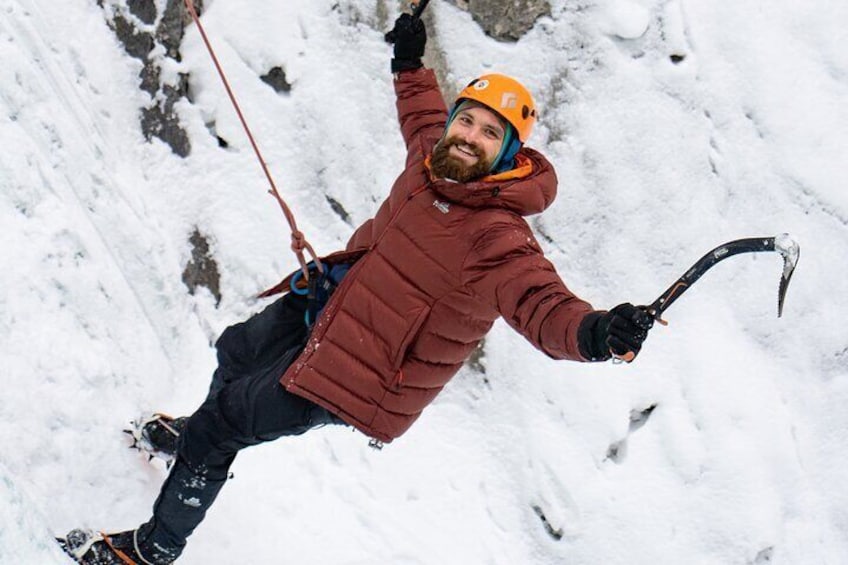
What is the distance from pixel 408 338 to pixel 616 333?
993mm

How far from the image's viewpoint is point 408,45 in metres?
4.11

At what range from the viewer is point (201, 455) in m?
3.46

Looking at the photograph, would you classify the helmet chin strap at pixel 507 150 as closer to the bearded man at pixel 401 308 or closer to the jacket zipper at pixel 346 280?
the bearded man at pixel 401 308

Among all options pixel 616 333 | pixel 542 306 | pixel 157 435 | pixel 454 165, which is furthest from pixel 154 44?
pixel 616 333

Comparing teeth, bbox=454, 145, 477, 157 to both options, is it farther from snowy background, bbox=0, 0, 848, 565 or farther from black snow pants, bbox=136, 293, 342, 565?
snowy background, bbox=0, 0, 848, 565

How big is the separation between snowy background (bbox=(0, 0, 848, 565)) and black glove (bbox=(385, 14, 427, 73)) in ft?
4.71

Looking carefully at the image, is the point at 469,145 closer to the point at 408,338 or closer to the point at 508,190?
the point at 508,190

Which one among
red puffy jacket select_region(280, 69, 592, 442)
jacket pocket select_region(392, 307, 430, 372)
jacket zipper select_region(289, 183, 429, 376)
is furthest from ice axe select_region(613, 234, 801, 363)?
jacket zipper select_region(289, 183, 429, 376)

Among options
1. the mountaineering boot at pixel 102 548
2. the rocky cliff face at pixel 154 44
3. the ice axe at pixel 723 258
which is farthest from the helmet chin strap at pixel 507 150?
the rocky cliff face at pixel 154 44


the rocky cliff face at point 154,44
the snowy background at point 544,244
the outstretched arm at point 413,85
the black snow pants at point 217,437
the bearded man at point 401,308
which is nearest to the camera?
the bearded man at point 401,308

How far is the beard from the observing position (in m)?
3.23

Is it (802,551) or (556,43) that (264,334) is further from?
(802,551)

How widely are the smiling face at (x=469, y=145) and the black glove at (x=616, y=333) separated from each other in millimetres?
988

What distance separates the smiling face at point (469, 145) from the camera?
3.24 m
